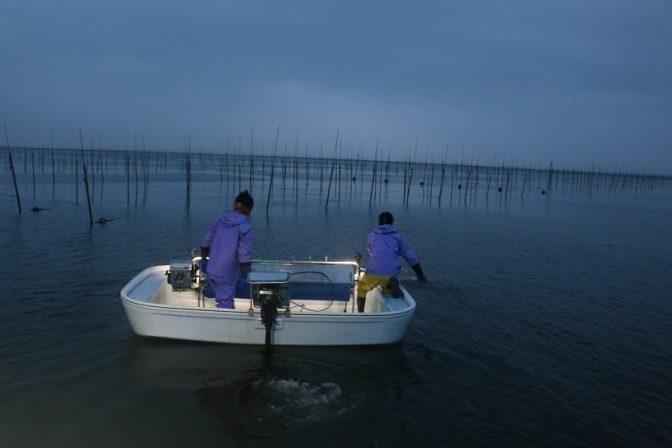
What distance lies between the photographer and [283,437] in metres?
4.70

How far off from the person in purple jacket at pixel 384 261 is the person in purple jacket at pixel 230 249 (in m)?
1.78

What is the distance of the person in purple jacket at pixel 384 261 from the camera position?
714 centimetres

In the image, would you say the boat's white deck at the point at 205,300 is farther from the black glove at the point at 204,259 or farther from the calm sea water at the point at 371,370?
the calm sea water at the point at 371,370

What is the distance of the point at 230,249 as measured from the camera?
6316 millimetres

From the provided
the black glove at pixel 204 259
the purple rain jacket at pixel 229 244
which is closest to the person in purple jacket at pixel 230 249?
the purple rain jacket at pixel 229 244

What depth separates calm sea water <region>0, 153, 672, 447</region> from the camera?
4934 mm

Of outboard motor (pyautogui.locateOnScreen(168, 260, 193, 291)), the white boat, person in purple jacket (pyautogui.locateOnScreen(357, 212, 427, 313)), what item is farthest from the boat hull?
outboard motor (pyautogui.locateOnScreen(168, 260, 193, 291))

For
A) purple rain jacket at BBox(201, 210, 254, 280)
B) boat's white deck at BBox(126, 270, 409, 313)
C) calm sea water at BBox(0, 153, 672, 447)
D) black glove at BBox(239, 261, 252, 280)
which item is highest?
purple rain jacket at BBox(201, 210, 254, 280)

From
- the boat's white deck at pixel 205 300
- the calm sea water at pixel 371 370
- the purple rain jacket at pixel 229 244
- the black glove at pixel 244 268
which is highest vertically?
the purple rain jacket at pixel 229 244

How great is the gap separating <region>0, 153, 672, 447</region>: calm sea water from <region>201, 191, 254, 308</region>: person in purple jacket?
2.64 ft

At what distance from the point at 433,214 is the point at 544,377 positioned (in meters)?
19.5

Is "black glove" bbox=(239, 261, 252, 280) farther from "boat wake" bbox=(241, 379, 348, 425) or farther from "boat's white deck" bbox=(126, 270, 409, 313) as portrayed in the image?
"boat wake" bbox=(241, 379, 348, 425)

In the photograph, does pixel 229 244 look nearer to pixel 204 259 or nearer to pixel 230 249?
pixel 230 249

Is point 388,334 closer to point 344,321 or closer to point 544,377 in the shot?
point 344,321
